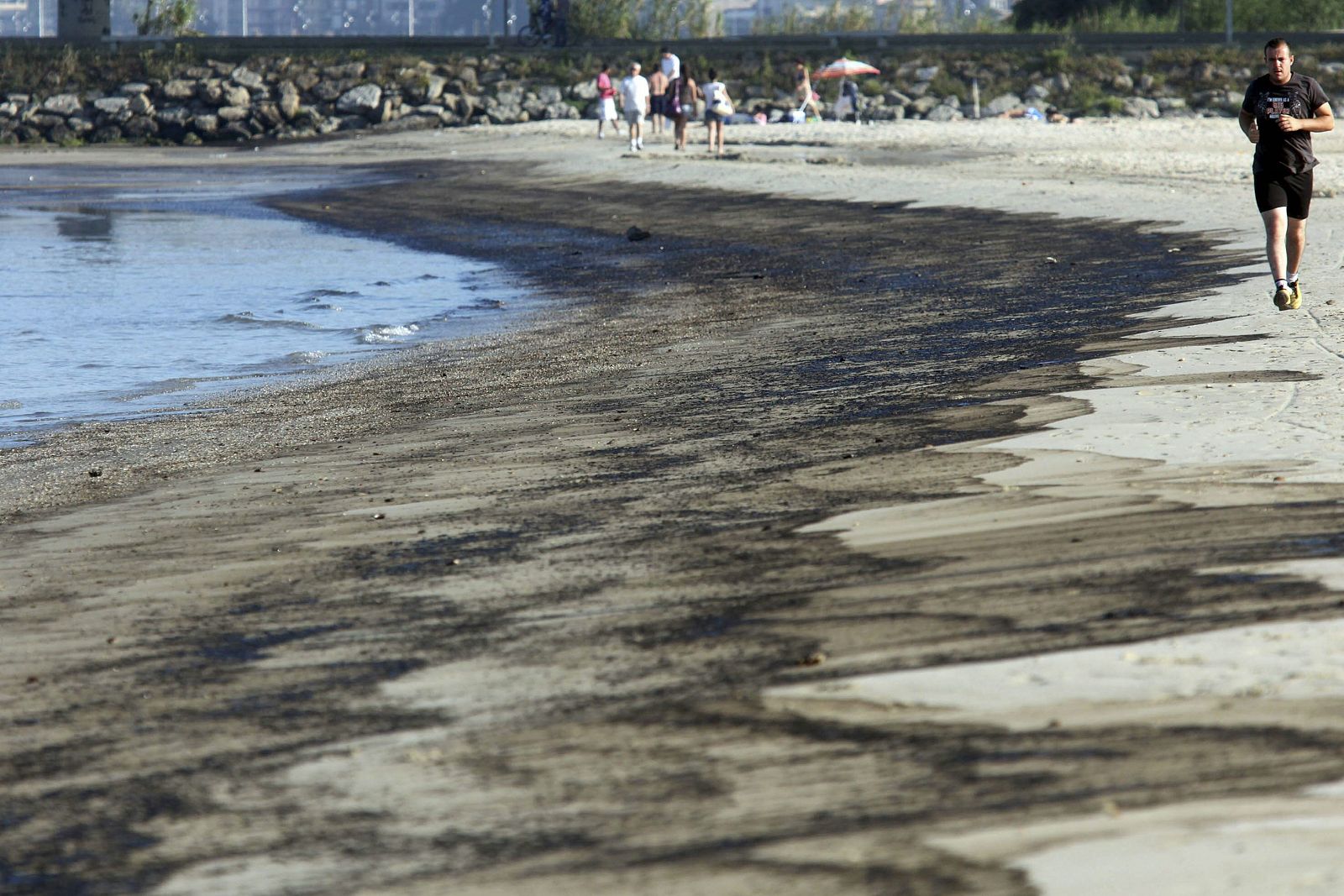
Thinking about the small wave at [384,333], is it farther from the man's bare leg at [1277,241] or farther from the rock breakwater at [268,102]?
the rock breakwater at [268,102]

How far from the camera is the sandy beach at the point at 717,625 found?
9.91 feet

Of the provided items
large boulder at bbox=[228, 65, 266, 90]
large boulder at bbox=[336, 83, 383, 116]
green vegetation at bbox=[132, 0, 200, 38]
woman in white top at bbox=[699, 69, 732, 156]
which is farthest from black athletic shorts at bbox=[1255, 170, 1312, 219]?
green vegetation at bbox=[132, 0, 200, 38]

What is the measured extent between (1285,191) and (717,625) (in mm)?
6687

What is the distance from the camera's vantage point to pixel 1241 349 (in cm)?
822

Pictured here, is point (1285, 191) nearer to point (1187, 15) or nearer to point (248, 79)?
point (1187, 15)

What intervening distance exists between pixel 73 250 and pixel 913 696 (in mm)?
20212

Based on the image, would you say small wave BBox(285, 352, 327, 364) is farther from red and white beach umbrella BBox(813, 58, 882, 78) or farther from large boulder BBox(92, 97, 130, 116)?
large boulder BBox(92, 97, 130, 116)

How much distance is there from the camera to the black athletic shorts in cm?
955

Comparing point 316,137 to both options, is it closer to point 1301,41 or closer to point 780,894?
point 1301,41

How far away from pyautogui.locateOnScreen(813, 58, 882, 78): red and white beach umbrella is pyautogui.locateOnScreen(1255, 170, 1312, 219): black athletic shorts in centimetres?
3505

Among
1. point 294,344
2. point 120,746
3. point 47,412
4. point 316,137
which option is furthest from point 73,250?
point 316,137

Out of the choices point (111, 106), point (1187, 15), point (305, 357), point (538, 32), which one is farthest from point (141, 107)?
point (305, 357)

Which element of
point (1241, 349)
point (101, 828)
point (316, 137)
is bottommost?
point (101, 828)

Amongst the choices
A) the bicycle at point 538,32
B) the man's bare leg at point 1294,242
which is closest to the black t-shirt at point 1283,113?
the man's bare leg at point 1294,242
